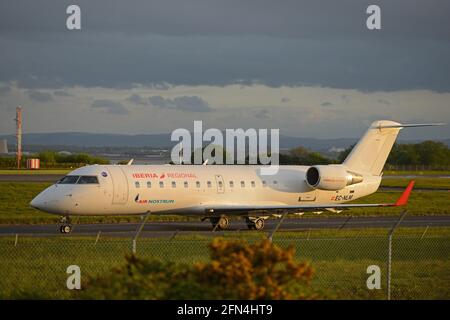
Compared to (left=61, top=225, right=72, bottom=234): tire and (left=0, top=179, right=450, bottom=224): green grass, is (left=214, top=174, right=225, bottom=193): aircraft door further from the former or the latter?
(left=61, top=225, right=72, bottom=234): tire

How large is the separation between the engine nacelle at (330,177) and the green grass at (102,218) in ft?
21.6

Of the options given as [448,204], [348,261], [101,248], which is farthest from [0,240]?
[448,204]

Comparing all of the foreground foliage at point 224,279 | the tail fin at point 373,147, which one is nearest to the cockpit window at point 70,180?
the tail fin at point 373,147

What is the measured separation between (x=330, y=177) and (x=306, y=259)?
14412mm

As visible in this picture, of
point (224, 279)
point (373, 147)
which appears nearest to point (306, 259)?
point (224, 279)

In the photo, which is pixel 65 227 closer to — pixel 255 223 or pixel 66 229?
pixel 66 229

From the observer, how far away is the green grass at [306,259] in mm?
17359

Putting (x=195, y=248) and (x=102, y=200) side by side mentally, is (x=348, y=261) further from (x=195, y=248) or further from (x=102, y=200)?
(x=102, y=200)

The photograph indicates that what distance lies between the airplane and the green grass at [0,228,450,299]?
3.87 metres

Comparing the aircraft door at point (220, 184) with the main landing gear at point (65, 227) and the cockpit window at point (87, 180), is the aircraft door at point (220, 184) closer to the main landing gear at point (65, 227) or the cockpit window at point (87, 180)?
the cockpit window at point (87, 180)

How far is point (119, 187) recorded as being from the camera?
31984 millimetres

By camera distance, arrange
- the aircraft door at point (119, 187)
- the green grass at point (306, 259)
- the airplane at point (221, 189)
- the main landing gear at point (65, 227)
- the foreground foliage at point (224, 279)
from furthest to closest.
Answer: the aircraft door at point (119, 187) < the airplane at point (221, 189) < the main landing gear at point (65, 227) < the green grass at point (306, 259) < the foreground foliage at point (224, 279)

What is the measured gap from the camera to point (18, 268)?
19.1m
